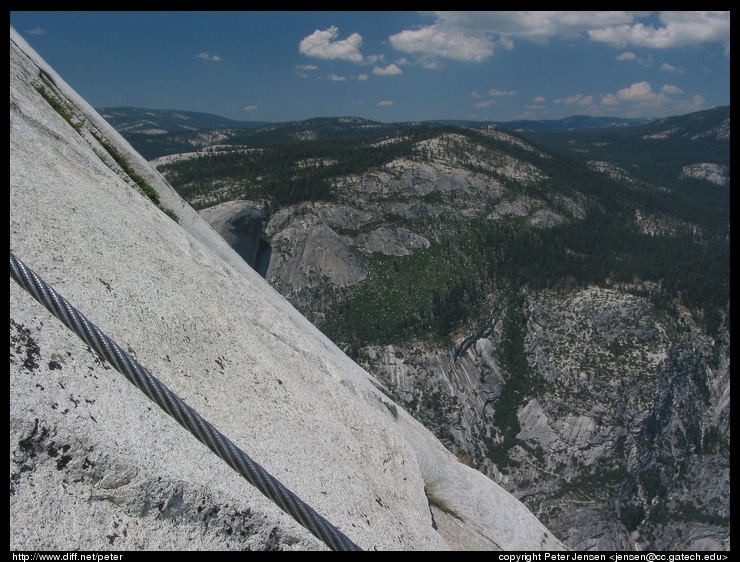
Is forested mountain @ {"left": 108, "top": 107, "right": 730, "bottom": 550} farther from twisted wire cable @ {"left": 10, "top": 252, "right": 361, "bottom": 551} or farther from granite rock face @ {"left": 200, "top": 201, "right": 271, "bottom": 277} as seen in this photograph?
twisted wire cable @ {"left": 10, "top": 252, "right": 361, "bottom": 551}

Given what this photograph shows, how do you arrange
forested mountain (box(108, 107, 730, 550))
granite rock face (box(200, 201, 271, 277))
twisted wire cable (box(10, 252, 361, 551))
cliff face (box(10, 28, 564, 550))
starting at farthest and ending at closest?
granite rock face (box(200, 201, 271, 277)) < forested mountain (box(108, 107, 730, 550)) < twisted wire cable (box(10, 252, 361, 551)) < cliff face (box(10, 28, 564, 550))

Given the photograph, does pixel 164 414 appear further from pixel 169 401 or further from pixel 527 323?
pixel 527 323

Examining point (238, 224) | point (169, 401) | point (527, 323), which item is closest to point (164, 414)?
point (169, 401)

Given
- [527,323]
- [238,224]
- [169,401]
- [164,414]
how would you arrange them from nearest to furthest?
[169,401], [164,414], [238,224], [527,323]

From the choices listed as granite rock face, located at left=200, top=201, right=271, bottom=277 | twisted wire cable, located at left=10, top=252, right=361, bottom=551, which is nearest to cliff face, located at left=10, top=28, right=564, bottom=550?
twisted wire cable, located at left=10, top=252, right=361, bottom=551

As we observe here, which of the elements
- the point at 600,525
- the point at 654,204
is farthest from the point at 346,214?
the point at 654,204

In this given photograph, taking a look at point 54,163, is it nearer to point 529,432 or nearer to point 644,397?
point 529,432
